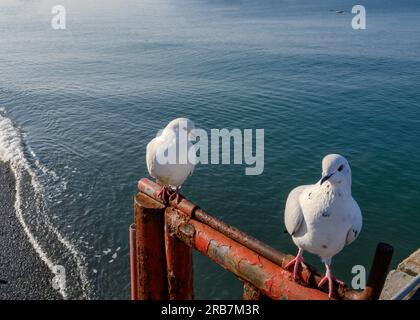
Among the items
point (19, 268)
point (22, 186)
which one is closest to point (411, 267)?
point (19, 268)

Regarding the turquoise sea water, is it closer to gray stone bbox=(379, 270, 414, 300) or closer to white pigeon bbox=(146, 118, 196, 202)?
gray stone bbox=(379, 270, 414, 300)

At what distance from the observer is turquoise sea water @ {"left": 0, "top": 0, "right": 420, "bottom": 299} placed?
2214 centimetres

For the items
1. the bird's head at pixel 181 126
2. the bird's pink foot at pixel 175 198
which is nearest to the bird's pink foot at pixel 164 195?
the bird's pink foot at pixel 175 198

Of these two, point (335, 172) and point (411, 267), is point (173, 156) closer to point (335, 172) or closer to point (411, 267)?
point (335, 172)

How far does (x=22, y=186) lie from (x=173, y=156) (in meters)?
21.6

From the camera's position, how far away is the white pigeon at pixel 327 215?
6.09 m

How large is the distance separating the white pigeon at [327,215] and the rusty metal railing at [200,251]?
1232mm

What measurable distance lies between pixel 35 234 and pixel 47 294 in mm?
4978

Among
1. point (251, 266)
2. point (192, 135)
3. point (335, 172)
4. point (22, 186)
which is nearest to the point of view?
point (251, 266)

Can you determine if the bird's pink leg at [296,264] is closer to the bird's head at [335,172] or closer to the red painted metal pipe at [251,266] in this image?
the red painted metal pipe at [251,266]

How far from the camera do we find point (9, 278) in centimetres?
1933

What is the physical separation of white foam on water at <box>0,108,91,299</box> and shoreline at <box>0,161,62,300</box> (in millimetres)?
292

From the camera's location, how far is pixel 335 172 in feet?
20.8
